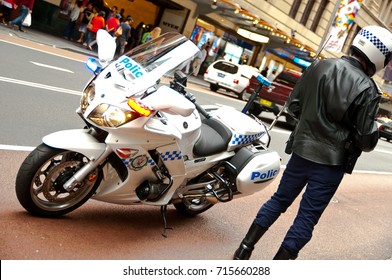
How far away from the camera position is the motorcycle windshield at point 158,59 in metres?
3.61

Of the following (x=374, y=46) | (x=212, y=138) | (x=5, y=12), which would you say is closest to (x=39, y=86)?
(x=212, y=138)

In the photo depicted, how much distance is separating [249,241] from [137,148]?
4.24 ft

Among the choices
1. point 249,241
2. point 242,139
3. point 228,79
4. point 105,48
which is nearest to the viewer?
point 105,48

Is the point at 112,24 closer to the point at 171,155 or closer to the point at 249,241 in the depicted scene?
the point at 171,155

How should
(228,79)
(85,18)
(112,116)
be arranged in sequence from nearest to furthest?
(112,116), (85,18), (228,79)

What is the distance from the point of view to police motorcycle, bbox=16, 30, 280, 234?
3.50 meters

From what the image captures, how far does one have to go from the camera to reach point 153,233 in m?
4.31

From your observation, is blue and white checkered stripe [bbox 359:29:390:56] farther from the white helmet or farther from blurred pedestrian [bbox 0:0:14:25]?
blurred pedestrian [bbox 0:0:14:25]

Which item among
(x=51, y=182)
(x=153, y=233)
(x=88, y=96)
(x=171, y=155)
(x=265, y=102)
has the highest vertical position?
(x=88, y=96)

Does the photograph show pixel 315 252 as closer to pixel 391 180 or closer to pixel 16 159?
pixel 16 159

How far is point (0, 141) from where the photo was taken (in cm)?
551

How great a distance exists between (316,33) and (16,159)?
34.7m

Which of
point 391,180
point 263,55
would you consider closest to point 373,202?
point 391,180

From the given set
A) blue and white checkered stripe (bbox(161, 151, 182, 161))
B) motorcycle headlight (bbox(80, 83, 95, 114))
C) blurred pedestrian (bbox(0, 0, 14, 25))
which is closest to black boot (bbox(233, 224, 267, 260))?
blue and white checkered stripe (bbox(161, 151, 182, 161))
